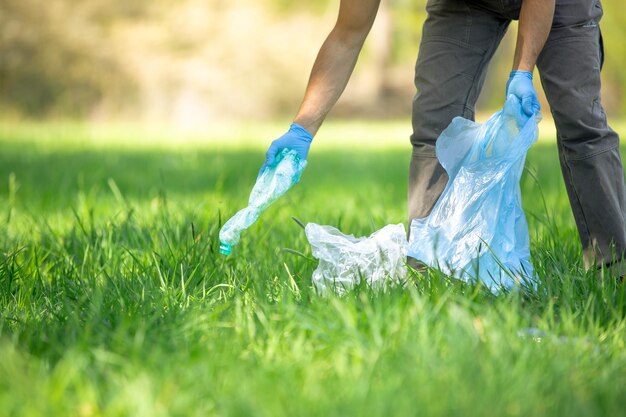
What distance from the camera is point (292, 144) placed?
8.12 feet

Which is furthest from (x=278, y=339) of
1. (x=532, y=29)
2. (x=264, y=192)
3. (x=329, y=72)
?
(x=532, y=29)

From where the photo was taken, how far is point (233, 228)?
7.91 ft

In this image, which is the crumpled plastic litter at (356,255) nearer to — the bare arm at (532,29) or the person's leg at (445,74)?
the person's leg at (445,74)

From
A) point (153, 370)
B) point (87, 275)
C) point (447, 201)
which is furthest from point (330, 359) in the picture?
point (87, 275)

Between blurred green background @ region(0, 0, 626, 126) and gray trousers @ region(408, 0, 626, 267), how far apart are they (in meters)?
15.7

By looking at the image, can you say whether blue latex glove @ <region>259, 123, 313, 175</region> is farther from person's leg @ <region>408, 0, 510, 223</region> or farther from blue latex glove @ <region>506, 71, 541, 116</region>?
blue latex glove @ <region>506, 71, 541, 116</region>

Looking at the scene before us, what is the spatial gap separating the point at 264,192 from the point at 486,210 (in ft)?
2.12

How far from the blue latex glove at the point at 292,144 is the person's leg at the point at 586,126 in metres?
0.74

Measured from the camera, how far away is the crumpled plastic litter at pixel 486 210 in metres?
2.50

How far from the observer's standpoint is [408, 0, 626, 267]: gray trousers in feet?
8.43

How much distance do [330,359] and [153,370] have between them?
36 centimetres

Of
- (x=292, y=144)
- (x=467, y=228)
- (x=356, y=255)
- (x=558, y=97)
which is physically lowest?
(x=356, y=255)

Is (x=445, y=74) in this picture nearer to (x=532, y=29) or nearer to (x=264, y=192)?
(x=532, y=29)

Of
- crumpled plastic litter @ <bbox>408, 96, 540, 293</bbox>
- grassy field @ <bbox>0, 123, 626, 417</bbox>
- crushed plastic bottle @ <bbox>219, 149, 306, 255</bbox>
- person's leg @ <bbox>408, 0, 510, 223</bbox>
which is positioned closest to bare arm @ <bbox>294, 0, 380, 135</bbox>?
crushed plastic bottle @ <bbox>219, 149, 306, 255</bbox>
